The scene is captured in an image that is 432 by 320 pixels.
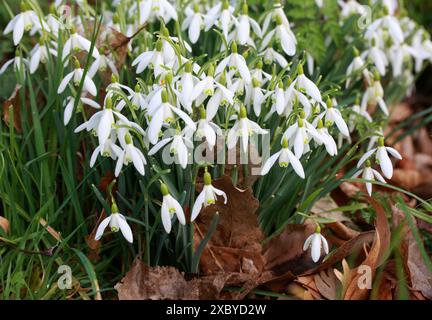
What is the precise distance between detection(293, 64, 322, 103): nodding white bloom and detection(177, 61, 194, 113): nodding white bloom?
1.11 ft

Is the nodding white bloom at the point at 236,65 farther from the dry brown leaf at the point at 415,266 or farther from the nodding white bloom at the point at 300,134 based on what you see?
the dry brown leaf at the point at 415,266

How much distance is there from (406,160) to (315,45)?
0.74 m

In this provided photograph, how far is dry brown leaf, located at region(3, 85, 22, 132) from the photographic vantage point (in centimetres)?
237

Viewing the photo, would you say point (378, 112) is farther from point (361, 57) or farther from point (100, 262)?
point (100, 262)

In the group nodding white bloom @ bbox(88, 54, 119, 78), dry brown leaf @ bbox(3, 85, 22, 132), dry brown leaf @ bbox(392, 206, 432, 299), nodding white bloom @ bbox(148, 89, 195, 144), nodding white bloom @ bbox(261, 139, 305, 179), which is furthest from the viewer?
dry brown leaf @ bbox(3, 85, 22, 132)

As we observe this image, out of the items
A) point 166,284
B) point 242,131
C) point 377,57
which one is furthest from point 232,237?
point 377,57

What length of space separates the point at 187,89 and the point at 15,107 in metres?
0.84

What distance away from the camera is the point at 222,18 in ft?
7.49

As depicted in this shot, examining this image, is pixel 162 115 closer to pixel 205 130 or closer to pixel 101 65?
pixel 205 130

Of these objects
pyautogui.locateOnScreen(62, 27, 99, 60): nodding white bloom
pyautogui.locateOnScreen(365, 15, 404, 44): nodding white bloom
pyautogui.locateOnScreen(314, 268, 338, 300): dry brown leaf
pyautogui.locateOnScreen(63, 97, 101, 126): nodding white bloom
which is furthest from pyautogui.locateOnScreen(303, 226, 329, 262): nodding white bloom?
pyautogui.locateOnScreen(365, 15, 404, 44): nodding white bloom

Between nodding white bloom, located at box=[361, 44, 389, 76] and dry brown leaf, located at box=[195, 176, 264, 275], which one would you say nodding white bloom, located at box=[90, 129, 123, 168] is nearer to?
dry brown leaf, located at box=[195, 176, 264, 275]

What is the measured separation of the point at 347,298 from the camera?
207 centimetres

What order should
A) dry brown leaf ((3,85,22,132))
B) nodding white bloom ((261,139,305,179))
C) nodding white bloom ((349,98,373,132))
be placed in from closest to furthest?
nodding white bloom ((261,139,305,179)) < dry brown leaf ((3,85,22,132)) < nodding white bloom ((349,98,373,132))
